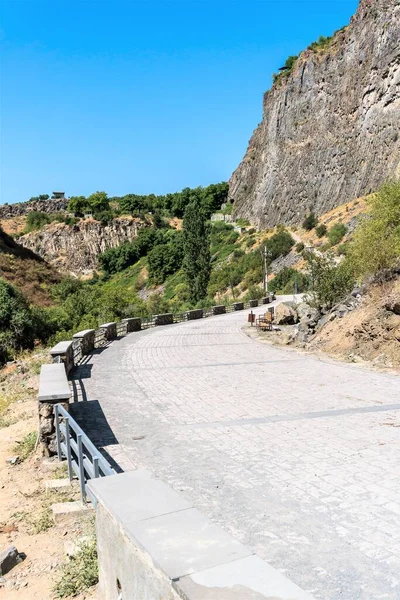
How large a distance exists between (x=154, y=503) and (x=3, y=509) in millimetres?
3398

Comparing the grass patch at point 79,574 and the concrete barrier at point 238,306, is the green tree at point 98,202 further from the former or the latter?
the grass patch at point 79,574

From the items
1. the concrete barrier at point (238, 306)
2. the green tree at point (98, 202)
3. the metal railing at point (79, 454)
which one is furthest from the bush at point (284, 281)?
the green tree at point (98, 202)

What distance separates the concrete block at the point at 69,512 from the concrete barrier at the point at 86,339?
406 inches

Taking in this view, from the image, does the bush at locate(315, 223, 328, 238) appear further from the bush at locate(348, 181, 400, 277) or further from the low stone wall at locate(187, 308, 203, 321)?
the bush at locate(348, 181, 400, 277)

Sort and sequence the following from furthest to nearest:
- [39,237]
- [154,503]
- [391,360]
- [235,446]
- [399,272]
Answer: [39,237], [399,272], [391,360], [235,446], [154,503]

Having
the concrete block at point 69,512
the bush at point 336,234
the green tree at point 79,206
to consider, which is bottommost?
the concrete block at point 69,512

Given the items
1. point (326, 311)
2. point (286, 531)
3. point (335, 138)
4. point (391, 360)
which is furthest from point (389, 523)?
point (335, 138)

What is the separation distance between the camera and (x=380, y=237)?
16172mm

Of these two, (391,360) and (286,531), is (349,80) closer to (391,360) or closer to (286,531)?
(391,360)

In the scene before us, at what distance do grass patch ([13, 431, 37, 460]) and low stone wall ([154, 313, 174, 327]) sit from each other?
18672mm

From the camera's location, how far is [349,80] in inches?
2411

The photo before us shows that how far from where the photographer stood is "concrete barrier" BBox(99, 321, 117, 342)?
64.1ft

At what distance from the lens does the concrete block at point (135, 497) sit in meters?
2.89

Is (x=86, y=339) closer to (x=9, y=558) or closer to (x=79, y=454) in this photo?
(x=79, y=454)
